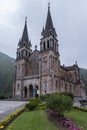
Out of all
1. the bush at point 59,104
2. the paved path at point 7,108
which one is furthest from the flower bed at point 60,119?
the paved path at point 7,108

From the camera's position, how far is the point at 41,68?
175 ft

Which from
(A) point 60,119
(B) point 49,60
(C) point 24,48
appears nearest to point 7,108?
(A) point 60,119

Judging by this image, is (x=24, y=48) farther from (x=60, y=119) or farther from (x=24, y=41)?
(x=60, y=119)

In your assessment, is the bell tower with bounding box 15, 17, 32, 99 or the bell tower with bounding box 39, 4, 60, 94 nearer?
the bell tower with bounding box 39, 4, 60, 94

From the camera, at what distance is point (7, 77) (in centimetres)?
12331

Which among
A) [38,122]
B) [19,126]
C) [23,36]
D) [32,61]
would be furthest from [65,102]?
[23,36]

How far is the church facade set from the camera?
168 ft

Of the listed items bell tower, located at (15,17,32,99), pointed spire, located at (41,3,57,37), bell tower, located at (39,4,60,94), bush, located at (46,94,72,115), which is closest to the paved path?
bush, located at (46,94,72,115)

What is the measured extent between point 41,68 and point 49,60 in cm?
327

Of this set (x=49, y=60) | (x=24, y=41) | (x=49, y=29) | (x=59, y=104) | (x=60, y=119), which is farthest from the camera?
(x=24, y=41)

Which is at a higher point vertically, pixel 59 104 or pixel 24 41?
pixel 24 41

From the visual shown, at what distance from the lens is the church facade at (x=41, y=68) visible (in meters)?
51.2

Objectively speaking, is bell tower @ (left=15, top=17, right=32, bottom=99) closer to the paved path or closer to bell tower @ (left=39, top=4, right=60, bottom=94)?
bell tower @ (left=39, top=4, right=60, bottom=94)

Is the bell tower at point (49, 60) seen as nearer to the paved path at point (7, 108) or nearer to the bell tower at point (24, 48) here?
the bell tower at point (24, 48)
